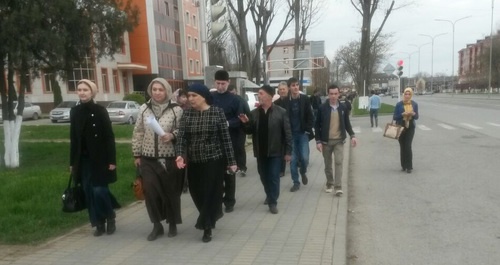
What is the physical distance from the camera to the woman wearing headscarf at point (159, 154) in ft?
17.1

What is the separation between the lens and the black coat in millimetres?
5207

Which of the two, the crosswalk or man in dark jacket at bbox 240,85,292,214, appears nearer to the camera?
man in dark jacket at bbox 240,85,292,214

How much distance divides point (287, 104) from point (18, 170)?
21.2 feet

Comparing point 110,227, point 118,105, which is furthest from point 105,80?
point 110,227

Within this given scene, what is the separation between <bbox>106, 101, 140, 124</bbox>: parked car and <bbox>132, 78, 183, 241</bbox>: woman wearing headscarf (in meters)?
24.9

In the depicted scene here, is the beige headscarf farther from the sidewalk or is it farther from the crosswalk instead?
the crosswalk

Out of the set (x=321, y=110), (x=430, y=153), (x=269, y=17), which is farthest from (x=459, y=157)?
(x=269, y=17)

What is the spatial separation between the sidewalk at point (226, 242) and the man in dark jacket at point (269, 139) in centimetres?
43

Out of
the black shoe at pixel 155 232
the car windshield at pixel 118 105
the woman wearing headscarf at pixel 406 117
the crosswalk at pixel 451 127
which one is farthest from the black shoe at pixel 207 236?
the car windshield at pixel 118 105

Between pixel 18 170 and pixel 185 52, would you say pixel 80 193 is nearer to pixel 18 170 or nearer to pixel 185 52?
pixel 18 170

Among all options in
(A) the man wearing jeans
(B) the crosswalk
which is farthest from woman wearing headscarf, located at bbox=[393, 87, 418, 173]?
(B) the crosswalk

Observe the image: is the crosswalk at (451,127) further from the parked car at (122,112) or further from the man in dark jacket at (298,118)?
the parked car at (122,112)

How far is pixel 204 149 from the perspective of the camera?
512 cm

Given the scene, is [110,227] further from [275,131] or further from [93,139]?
[275,131]
